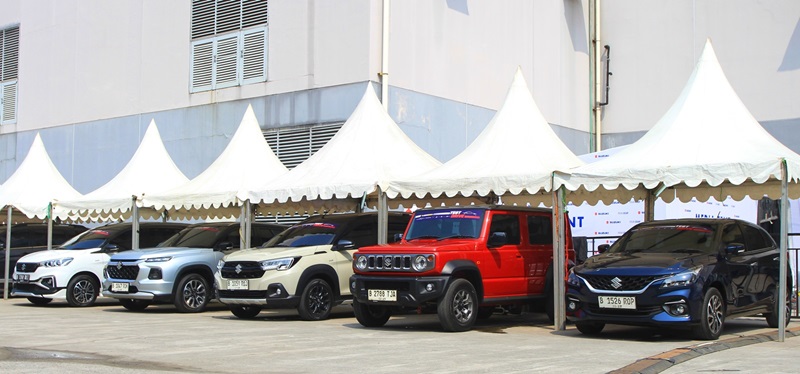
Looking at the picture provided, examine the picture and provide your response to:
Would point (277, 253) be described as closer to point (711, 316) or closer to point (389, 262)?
point (389, 262)

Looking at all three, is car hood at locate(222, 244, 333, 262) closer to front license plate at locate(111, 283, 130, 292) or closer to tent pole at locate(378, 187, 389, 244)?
tent pole at locate(378, 187, 389, 244)

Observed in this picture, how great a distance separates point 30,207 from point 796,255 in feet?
55.0

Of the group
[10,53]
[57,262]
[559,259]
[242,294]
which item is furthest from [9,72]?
[559,259]

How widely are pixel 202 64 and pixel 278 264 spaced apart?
1124cm

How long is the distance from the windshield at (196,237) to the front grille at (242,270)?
2.57m

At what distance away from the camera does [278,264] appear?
15305 millimetres

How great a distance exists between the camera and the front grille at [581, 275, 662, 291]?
1206 centimetres

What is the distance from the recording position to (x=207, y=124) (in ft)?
81.9

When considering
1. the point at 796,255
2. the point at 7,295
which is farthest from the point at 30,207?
the point at 796,255

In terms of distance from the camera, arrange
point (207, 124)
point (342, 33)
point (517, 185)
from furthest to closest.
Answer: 1. point (207, 124)
2. point (342, 33)
3. point (517, 185)

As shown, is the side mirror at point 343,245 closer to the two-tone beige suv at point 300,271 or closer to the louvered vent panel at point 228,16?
the two-tone beige suv at point 300,271

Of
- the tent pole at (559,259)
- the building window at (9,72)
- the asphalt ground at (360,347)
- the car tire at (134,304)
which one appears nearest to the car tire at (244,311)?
the asphalt ground at (360,347)

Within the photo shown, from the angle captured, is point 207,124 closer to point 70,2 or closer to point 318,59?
point 318,59

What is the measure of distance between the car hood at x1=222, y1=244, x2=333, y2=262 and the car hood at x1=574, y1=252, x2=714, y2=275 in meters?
4.62
